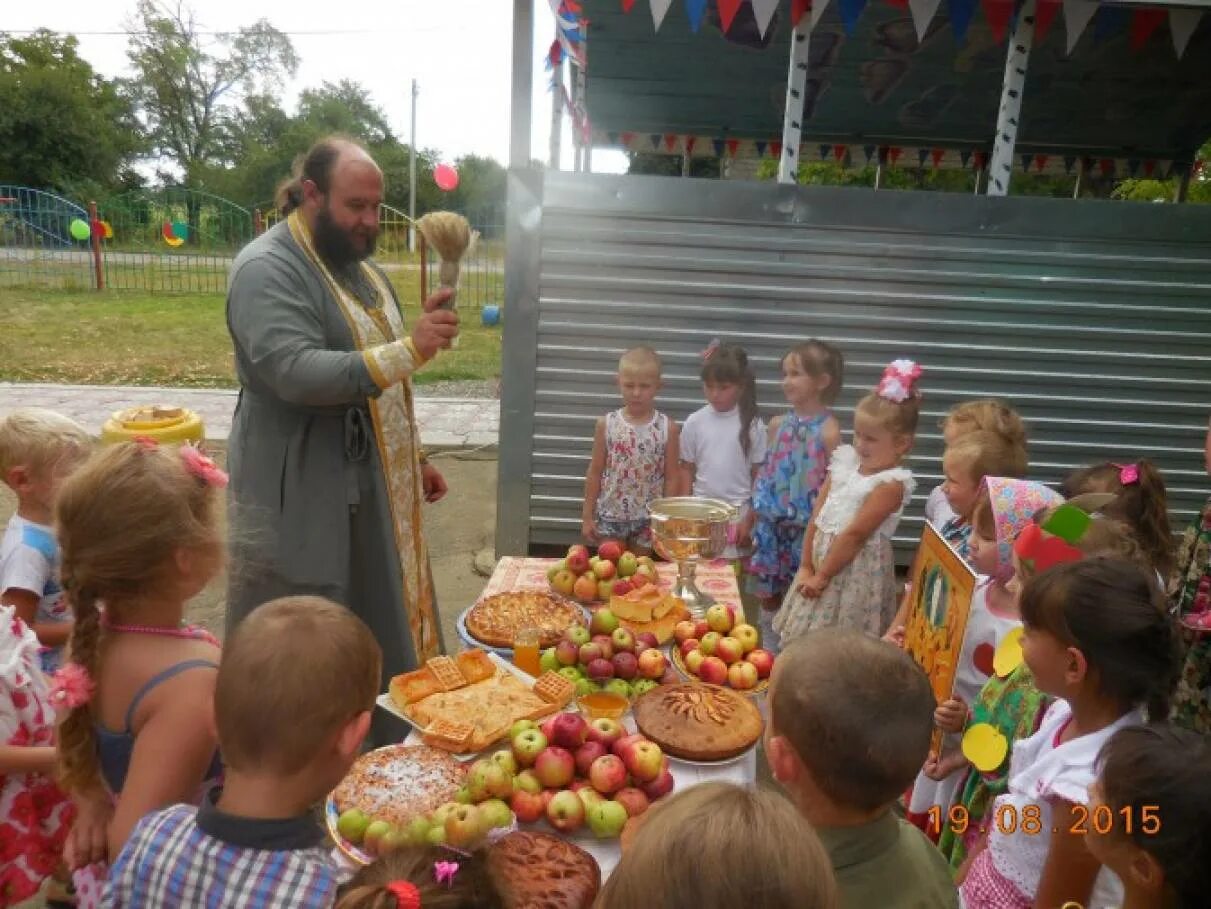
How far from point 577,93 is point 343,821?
806 centimetres

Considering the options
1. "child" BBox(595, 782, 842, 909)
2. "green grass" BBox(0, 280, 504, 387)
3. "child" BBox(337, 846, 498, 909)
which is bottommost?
"green grass" BBox(0, 280, 504, 387)

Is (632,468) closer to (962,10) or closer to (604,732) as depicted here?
(604,732)

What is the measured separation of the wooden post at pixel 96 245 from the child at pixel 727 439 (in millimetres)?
17864

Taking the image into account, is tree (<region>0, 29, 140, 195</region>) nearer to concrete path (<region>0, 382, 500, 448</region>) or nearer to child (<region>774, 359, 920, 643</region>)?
concrete path (<region>0, 382, 500, 448</region>)

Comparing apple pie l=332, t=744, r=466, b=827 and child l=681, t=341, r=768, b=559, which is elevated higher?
child l=681, t=341, r=768, b=559

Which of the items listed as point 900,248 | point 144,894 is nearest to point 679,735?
point 144,894

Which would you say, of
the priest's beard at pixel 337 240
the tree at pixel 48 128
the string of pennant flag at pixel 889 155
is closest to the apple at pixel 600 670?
the priest's beard at pixel 337 240

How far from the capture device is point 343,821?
5.55ft

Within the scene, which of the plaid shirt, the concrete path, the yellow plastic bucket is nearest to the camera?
the plaid shirt

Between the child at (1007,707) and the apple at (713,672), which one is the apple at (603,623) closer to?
the apple at (713,672)

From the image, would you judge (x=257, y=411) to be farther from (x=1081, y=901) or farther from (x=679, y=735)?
(x=1081, y=901)

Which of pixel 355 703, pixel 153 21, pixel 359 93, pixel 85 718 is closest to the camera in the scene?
pixel 355 703

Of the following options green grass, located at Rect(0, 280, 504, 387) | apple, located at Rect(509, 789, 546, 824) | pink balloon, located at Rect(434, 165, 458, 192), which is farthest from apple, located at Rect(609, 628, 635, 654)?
green grass, located at Rect(0, 280, 504, 387)

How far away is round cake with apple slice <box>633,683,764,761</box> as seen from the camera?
201 cm
